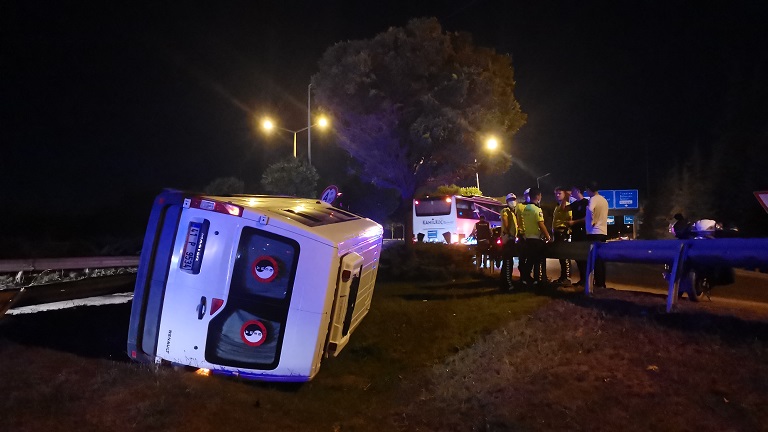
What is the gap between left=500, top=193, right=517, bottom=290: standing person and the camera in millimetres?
10633

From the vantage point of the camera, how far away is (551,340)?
21.2ft

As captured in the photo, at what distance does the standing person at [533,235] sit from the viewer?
10.3 m

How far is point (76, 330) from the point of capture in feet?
25.5

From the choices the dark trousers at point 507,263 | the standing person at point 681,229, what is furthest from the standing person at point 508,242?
the standing person at point 681,229

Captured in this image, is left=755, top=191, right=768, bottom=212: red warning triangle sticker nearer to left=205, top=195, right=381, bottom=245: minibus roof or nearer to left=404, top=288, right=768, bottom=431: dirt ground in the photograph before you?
left=404, top=288, right=768, bottom=431: dirt ground

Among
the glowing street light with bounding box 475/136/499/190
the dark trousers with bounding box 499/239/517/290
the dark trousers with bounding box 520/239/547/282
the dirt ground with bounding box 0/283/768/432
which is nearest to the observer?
the dirt ground with bounding box 0/283/768/432

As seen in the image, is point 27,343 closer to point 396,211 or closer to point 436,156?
point 436,156

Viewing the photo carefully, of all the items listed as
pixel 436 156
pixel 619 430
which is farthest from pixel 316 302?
pixel 436 156

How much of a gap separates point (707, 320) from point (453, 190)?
1035 inches

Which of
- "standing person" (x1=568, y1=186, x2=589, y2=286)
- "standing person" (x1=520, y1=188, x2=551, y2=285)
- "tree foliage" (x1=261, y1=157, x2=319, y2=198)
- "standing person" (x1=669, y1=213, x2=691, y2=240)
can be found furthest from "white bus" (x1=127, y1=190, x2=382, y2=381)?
"tree foliage" (x1=261, y1=157, x2=319, y2=198)

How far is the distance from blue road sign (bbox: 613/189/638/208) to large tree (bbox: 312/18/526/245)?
25.6 m

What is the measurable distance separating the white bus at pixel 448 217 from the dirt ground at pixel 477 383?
20.3m

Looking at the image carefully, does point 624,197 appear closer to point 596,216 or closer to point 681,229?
point 681,229

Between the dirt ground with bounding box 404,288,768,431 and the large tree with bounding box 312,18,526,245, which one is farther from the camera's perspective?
the large tree with bounding box 312,18,526,245
